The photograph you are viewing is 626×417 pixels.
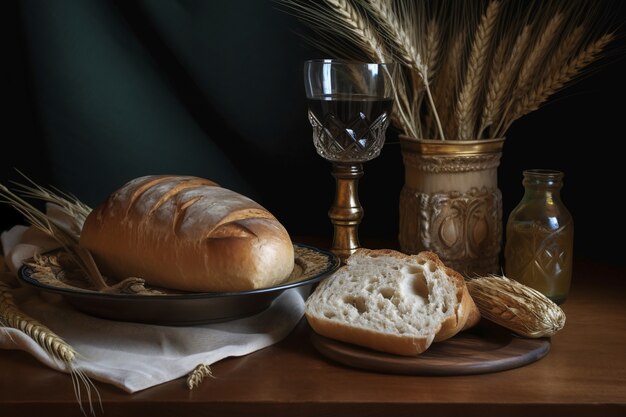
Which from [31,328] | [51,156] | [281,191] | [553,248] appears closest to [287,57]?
[281,191]

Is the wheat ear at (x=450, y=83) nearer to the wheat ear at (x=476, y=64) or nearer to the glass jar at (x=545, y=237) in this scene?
the wheat ear at (x=476, y=64)

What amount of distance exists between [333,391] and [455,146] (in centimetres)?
55

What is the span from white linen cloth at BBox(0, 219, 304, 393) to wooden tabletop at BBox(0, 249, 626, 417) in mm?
16

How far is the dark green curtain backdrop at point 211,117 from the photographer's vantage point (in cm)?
165

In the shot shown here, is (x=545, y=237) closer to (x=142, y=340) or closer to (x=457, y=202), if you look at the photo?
(x=457, y=202)

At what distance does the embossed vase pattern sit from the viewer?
1.40m

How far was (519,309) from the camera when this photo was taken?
1117 millimetres

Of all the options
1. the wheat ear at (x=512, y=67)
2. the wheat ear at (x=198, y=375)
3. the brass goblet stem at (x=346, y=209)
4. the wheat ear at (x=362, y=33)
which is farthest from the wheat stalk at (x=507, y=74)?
the wheat ear at (x=198, y=375)

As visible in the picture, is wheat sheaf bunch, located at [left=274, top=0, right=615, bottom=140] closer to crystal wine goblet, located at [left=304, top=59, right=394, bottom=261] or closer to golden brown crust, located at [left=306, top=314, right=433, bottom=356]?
crystal wine goblet, located at [left=304, top=59, right=394, bottom=261]

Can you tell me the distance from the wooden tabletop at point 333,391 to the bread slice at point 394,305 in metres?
0.04

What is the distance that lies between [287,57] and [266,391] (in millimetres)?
902

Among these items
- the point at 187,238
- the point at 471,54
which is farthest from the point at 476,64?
the point at 187,238

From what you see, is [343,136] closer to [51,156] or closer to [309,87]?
[309,87]

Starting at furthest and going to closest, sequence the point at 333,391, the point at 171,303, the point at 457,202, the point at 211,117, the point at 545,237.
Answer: the point at 211,117 < the point at 457,202 < the point at 545,237 < the point at 171,303 < the point at 333,391
